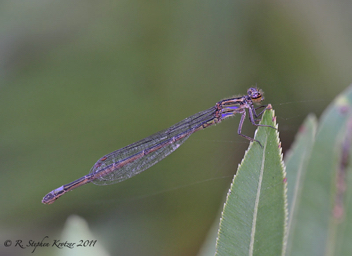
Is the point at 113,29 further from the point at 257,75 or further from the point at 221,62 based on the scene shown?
the point at 257,75

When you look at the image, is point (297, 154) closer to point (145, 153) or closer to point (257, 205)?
point (257, 205)

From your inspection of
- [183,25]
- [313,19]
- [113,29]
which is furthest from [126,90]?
[313,19]

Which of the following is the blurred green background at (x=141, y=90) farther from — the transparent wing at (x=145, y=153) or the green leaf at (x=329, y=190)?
the green leaf at (x=329, y=190)

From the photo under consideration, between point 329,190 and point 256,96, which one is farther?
point 256,96

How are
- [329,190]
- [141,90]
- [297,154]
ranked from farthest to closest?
[141,90]
[297,154]
[329,190]

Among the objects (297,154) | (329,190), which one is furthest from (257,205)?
(297,154)

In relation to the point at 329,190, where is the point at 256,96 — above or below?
above

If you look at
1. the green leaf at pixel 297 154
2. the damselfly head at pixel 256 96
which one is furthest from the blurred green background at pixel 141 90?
the green leaf at pixel 297 154
